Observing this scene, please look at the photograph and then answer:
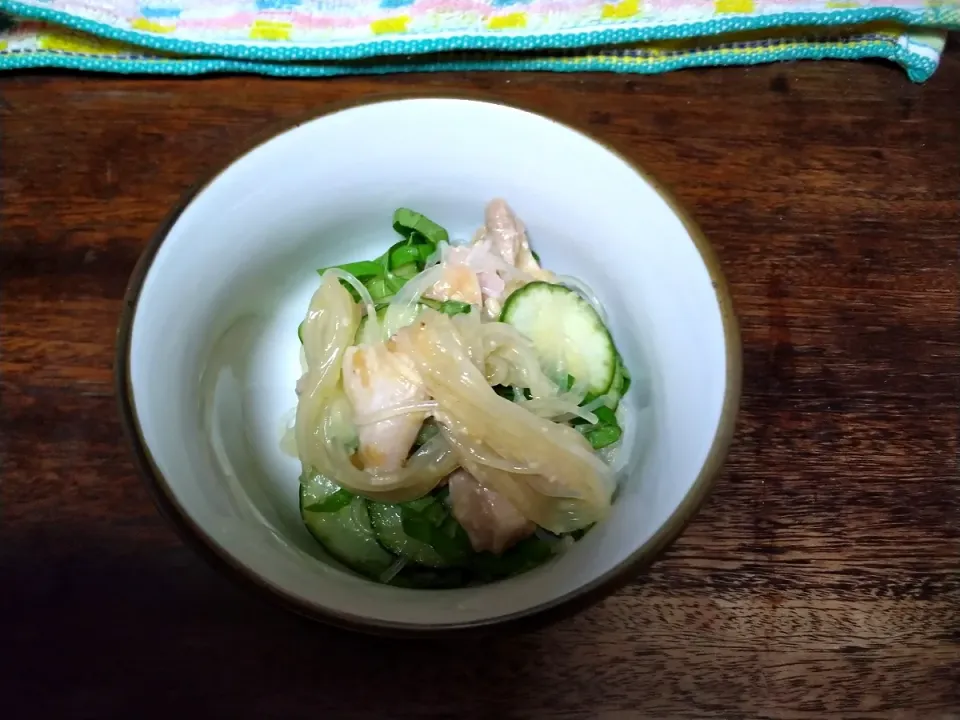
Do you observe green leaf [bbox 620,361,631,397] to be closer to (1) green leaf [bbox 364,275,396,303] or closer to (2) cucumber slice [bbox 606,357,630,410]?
(2) cucumber slice [bbox 606,357,630,410]

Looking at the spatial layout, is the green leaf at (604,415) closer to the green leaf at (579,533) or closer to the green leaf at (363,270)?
the green leaf at (579,533)

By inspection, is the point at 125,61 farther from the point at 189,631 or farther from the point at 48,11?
the point at 189,631

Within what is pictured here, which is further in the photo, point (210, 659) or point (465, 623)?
point (210, 659)

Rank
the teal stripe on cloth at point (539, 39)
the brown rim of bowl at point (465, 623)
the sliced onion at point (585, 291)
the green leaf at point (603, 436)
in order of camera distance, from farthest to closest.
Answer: the teal stripe on cloth at point (539, 39) < the sliced onion at point (585, 291) < the green leaf at point (603, 436) < the brown rim of bowl at point (465, 623)

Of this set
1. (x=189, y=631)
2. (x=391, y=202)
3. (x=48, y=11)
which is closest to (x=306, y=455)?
(x=189, y=631)

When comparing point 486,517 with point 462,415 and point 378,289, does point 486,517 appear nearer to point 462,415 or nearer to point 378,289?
point 462,415

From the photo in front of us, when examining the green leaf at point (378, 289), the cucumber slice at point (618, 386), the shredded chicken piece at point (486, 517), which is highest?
the green leaf at point (378, 289)

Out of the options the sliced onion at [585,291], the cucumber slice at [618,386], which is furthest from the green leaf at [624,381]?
the sliced onion at [585,291]

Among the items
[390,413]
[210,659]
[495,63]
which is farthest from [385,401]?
[495,63]
